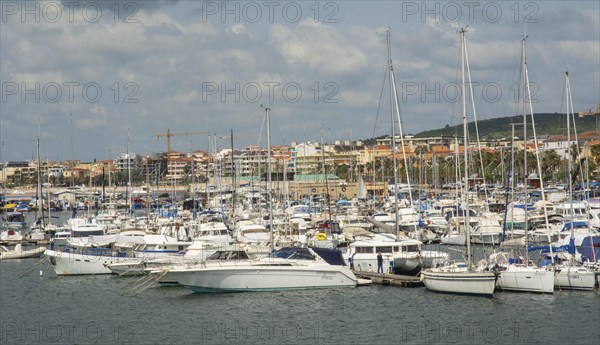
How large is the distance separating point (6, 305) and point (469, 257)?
87.3ft

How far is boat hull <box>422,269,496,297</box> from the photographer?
1716 inches

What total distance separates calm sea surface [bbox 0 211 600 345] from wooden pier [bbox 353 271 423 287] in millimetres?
544

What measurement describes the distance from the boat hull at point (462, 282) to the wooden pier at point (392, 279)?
9.15 feet

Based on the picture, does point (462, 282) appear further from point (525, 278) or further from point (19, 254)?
point (19, 254)

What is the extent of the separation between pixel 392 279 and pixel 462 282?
6263mm

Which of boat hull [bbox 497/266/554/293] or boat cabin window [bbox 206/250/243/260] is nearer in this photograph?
boat hull [bbox 497/266/554/293]

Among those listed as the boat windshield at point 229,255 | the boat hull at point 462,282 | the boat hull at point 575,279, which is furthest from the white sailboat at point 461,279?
the boat windshield at point 229,255

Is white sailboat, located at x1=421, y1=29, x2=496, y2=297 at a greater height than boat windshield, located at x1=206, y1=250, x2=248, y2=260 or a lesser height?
lesser

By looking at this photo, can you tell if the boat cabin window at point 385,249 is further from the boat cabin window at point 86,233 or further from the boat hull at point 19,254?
the boat hull at point 19,254

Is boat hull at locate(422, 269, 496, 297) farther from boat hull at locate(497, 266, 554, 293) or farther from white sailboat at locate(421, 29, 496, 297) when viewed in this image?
boat hull at locate(497, 266, 554, 293)

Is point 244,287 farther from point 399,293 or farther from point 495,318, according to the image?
point 495,318

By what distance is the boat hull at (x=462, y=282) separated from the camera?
43.6 meters

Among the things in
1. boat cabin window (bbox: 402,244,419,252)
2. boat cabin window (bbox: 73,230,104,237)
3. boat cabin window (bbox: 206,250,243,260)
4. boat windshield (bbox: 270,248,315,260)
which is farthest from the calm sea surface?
boat cabin window (bbox: 73,230,104,237)

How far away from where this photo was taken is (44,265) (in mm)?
67250
